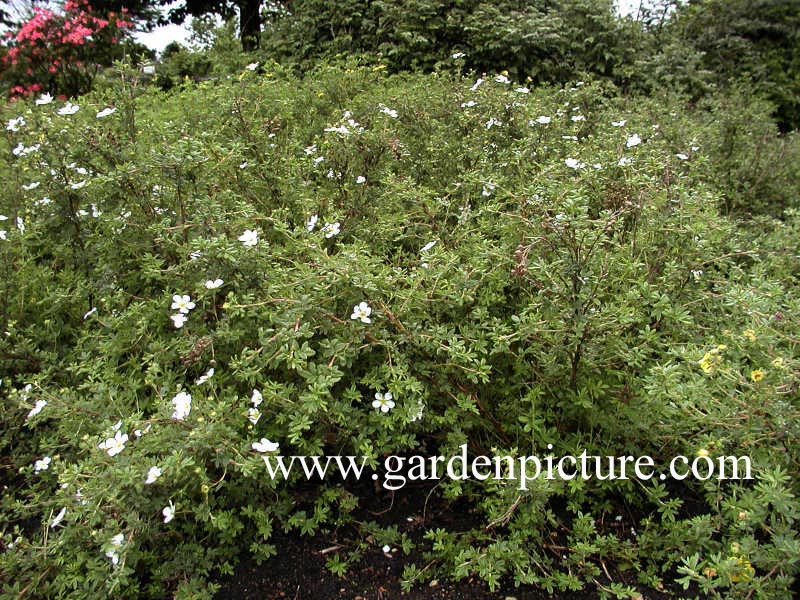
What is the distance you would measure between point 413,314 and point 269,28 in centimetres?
706

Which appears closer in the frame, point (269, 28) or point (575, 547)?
point (575, 547)

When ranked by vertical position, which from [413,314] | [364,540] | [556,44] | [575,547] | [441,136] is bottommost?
[364,540]

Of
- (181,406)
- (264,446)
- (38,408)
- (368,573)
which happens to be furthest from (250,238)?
(368,573)

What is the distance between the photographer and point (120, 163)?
2760mm

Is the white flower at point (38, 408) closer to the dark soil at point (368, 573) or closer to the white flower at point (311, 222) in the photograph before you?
the dark soil at point (368, 573)

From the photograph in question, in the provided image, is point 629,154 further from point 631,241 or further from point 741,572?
point 741,572

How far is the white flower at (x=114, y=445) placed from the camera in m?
1.83

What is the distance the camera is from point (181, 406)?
1871 millimetres

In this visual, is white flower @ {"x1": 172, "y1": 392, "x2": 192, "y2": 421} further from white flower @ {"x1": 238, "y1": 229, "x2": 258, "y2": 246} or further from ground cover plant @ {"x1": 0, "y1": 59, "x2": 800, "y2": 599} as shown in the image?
white flower @ {"x1": 238, "y1": 229, "x2": 258, "y2": 246}

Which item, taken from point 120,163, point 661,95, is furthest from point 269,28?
point 120,163

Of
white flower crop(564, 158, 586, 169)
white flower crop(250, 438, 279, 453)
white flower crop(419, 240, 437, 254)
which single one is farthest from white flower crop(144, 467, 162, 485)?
white flower crop(564, 158, 586, 169)

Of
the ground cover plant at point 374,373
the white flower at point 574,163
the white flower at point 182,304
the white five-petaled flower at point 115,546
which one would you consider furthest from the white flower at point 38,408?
the white flower at point 574,163

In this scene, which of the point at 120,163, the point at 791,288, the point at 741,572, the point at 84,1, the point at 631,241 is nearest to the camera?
the point at 741,572

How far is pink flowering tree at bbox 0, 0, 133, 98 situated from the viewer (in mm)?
7973
